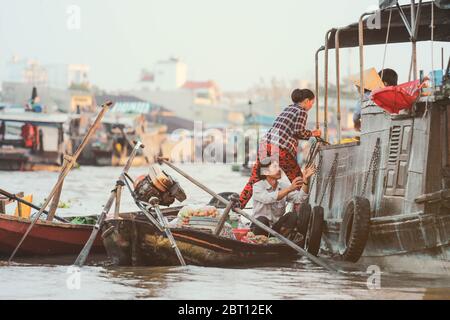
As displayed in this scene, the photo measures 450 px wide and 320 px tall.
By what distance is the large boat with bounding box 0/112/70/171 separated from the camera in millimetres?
41844

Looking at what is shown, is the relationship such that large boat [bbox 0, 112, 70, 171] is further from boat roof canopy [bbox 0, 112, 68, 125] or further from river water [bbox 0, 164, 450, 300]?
river water [bbox 0, 164, 450, 300]

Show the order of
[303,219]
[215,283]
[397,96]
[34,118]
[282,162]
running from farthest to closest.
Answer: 1. [34,118]
2. [282,162]
3. [303,219]
4. [215,283]
5. [397,96]

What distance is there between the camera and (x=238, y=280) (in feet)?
32.6

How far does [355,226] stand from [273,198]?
128 cm

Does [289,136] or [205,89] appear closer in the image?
[289,136]

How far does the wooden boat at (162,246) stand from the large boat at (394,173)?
3.36 feet

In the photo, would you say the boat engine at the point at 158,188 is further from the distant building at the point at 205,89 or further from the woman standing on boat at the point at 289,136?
the distant building at the point at 205,89

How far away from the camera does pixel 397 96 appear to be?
939 centimetres

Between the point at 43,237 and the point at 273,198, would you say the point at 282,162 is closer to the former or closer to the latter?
the point at 273,198

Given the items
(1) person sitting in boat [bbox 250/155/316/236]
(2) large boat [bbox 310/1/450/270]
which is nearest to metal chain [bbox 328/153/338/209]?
(2) large boat [bbox 310/1/450/270]

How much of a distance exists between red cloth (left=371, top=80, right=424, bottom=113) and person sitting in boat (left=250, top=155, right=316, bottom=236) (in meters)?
1.70

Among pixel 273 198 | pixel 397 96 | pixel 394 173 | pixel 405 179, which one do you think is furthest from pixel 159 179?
pixel 397 96

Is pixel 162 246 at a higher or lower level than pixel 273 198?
lower

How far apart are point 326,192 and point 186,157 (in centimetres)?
8411
